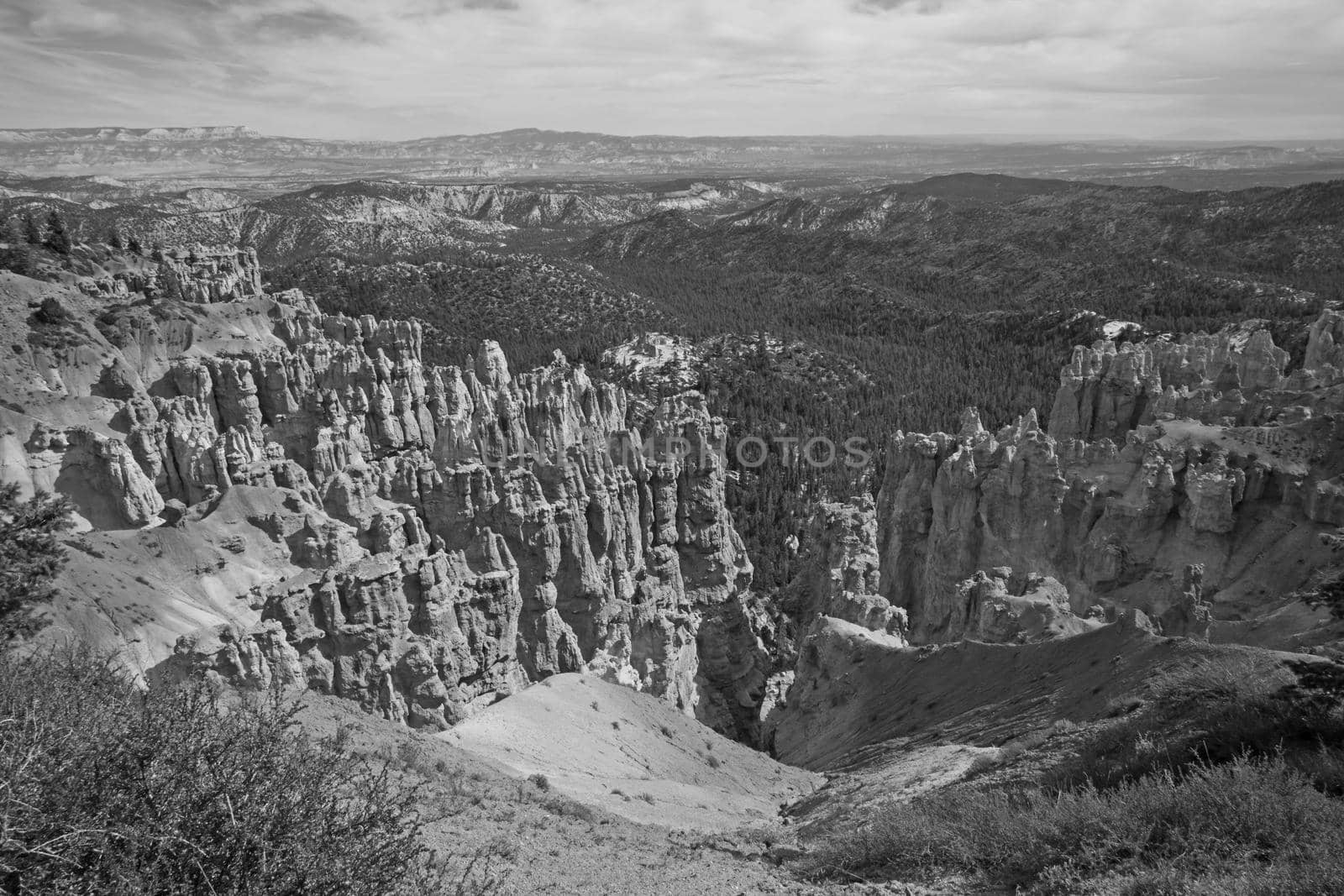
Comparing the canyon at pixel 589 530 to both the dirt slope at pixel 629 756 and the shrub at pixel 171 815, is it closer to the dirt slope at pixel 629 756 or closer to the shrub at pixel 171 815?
the dirt slope at pixel 629 756

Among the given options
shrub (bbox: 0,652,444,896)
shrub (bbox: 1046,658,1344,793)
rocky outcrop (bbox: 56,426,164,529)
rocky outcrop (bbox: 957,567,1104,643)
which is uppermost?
shrub (bbox: 0,652,444,896)

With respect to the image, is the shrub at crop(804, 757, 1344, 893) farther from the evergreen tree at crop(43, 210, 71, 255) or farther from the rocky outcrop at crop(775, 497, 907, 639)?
the evergreen tree at crop(43, 210, 71, 255)

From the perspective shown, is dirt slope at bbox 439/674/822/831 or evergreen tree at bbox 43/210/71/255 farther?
evergreen tree at bbox 43/210/71/255

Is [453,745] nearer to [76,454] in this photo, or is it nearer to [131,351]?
[76,454]

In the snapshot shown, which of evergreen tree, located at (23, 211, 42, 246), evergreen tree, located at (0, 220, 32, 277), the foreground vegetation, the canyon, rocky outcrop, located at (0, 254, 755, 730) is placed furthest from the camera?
evergreen tree, located at (23, 211, 42, 246)

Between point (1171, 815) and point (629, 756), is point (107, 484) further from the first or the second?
point (1171, 815)

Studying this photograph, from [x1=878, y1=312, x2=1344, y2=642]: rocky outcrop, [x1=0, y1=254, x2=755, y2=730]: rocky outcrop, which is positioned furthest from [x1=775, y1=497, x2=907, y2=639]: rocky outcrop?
[x1=0, y1=254, x2=755, y2=730]: rocky outcrop

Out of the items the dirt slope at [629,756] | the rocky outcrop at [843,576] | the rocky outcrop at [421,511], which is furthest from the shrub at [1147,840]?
the rocky outcrop at [843,576]

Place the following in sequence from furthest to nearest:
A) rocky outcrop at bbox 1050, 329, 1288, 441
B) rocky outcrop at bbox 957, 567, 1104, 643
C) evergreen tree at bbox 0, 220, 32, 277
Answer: evergreen tree at bbox 0, 220, 32, 277
rocky outcrop at bbox 1050, 329, 1288, 441
rocky outcrop at bbox 957, 567, 1104, 643
